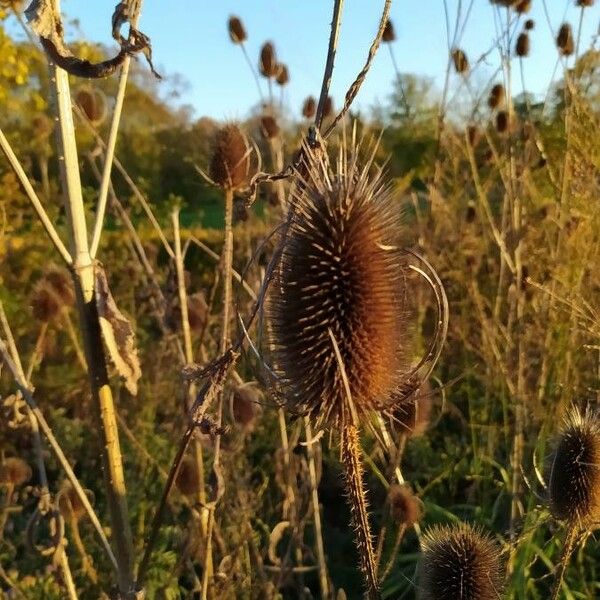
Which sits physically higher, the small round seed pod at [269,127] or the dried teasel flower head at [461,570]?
the small round seed pod at [269,127]

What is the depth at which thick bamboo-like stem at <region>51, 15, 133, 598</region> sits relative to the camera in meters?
1.11

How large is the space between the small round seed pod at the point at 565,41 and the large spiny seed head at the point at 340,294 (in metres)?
2.58

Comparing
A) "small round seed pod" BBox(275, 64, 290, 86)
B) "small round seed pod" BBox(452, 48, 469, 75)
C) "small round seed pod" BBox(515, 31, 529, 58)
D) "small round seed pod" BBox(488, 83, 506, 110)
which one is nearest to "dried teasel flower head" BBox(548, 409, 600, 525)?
"small round seed pod" BBox(275, 64, 290, 86)

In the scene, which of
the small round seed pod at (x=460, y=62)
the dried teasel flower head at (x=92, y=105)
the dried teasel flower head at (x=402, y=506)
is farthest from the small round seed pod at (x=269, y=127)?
the dried teasel flower head at (x=402, y=506)

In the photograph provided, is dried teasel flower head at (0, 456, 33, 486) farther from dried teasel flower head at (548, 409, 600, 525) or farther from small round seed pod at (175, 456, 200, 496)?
dried teasel flower head at (548, 409, 600, 525)

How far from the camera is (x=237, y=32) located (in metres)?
3.32

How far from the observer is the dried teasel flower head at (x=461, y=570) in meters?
1.57

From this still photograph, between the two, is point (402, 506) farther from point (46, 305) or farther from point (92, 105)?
point (92, 105)

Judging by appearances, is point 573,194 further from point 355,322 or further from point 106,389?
point 106,389

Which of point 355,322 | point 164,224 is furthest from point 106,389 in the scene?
point 164,224

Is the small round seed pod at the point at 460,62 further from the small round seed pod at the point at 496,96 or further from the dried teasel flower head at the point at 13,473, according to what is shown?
the dried teasel flower head at the point at 13,473

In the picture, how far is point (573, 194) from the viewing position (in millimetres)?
3094

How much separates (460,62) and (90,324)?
2.87 meters

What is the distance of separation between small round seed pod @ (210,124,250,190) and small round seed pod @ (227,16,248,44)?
4.24ft
